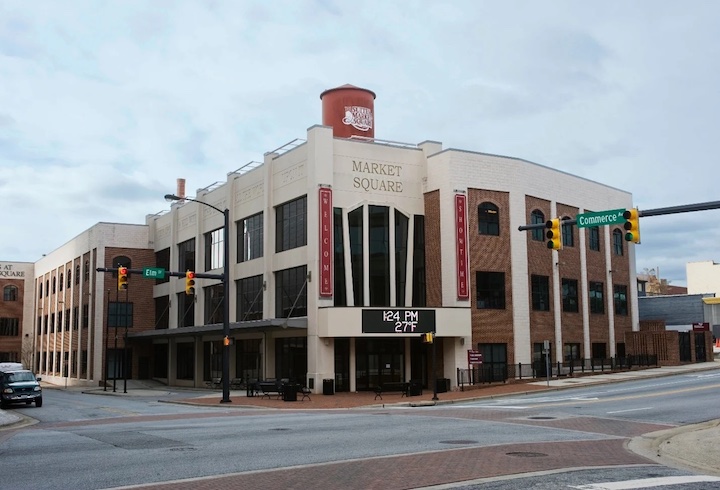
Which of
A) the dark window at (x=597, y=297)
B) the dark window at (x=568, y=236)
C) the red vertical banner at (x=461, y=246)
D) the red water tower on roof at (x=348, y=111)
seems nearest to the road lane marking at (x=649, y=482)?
the red vertical banner at (x=461, y=246)

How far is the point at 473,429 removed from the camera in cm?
2052

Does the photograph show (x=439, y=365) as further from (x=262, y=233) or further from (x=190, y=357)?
(x=190, y=357)

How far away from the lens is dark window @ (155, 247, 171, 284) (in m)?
65.3

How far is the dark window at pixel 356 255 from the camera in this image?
44.2 m

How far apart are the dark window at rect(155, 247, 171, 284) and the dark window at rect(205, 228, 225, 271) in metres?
8.57

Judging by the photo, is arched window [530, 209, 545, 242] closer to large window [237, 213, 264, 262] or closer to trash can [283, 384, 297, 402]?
large window [237, 213, 264, 262]

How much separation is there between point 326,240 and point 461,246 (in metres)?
8.28

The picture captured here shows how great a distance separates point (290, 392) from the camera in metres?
36.6

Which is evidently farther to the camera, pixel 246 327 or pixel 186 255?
pixel 186 255

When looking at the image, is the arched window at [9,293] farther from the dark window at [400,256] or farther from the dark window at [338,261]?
the dark window at [400,256]

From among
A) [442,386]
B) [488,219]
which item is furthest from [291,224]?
[442,386]

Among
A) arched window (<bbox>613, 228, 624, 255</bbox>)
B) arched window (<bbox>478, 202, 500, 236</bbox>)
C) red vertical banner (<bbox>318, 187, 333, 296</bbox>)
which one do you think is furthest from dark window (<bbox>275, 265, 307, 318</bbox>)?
arched window (<bbox>613, 228, 624, 255</bbox>)

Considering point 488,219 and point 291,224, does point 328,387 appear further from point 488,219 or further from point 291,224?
point 488,219

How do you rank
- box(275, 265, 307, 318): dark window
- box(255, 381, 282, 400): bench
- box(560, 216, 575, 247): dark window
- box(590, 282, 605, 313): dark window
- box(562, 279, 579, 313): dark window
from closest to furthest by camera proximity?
box(255, 381, 282, 400): bench → box(275, 265, 307, 318): dark window → box(562, 279, 579, 313): dark window → box(560, 216, 575, 247): dark window → box(590, 282, 605, 313): dark window
